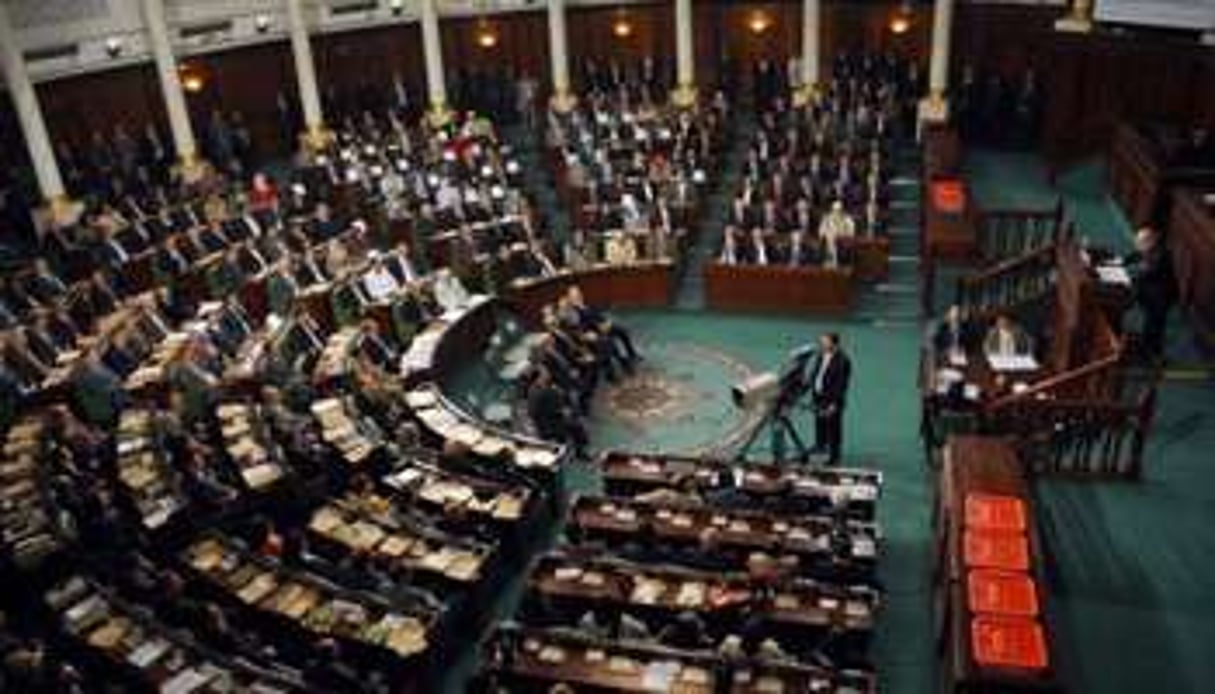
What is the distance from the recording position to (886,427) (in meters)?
14.1

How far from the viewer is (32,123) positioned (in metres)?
20.4

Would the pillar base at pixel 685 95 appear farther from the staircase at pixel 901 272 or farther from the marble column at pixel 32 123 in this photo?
the marble column at pixel 32 123

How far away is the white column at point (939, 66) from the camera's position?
24.2 meters

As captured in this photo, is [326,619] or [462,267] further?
[462,267]

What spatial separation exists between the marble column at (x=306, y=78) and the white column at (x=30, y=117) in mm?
5816

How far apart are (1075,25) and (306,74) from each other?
56.3 feet

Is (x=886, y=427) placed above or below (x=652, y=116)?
below

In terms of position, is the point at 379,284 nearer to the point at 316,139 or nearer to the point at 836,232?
the point at 836,232

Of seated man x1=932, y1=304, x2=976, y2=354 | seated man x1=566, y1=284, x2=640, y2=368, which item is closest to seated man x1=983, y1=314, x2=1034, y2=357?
seated man x1=932, y1=304, x2=976, y2=354

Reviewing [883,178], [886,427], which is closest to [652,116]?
[883,178]

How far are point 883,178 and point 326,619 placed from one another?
14.4 m

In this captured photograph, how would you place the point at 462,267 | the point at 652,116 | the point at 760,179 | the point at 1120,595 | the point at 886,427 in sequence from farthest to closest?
the point at 652,116
the point at 760,179
the point at 462,267
the point at 886,427
the point at 1120,595

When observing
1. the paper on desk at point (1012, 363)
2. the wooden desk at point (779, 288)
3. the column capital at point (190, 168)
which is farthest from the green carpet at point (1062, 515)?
the column capital at point (190, 168)

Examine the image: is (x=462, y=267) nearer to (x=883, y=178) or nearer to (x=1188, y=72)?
(x=883, y=178)
